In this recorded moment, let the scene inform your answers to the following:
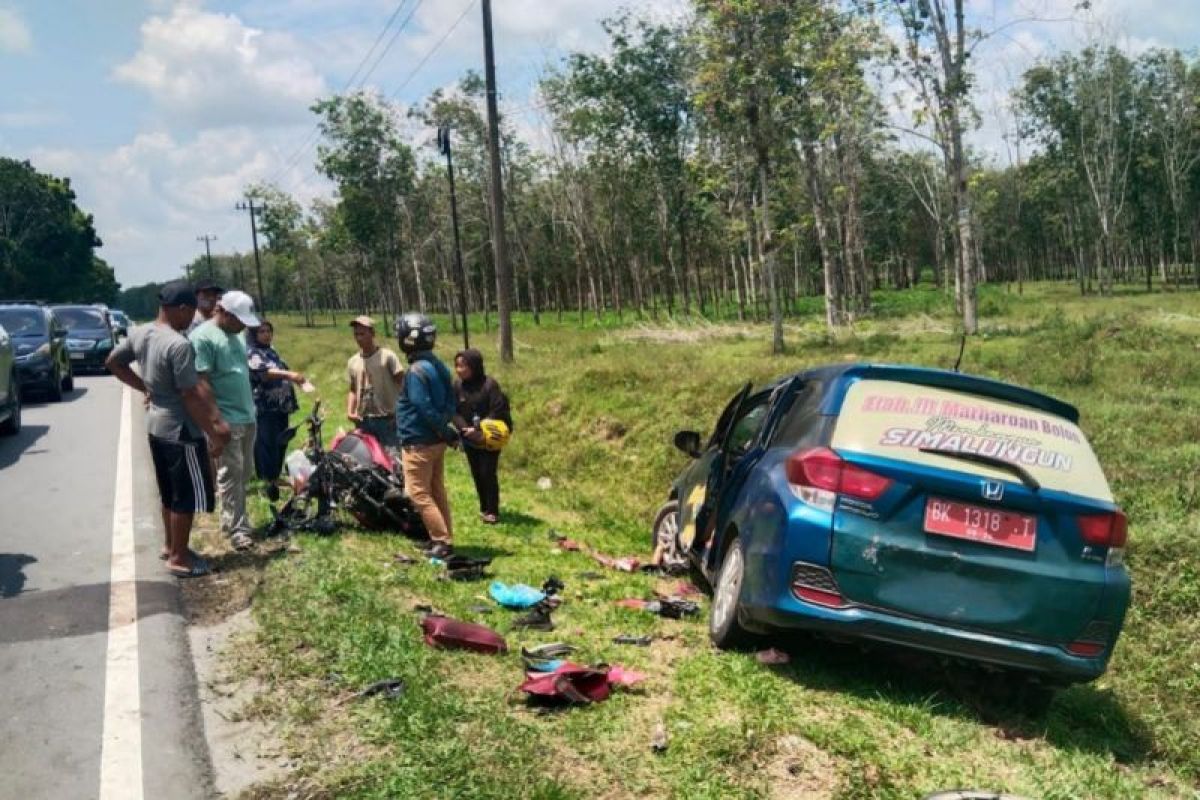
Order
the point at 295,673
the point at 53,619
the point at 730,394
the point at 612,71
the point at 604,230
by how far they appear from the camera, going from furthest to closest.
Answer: the point at 604,230, the point at 612,71, the point at 730,394, the point at 53,619, the point at 295,673

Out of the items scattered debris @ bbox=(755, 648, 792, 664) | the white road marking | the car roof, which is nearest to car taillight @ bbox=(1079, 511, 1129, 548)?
the car roof

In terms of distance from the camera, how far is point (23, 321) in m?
17.1

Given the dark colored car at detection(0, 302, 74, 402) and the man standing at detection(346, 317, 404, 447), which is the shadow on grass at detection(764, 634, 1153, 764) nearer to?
the man standing at detection(346, 317, 404, 447)

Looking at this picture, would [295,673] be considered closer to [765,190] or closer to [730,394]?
[730,394]

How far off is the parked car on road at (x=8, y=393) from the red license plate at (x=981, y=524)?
38.8 ft

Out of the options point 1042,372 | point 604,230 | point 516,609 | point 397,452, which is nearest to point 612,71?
point 604,230

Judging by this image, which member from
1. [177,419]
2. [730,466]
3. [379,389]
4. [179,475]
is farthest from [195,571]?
[730,466]

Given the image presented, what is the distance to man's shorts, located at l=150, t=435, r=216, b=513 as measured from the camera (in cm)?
660

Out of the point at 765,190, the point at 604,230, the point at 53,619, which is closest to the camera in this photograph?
the point at 53,619

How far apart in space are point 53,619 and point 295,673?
202cm

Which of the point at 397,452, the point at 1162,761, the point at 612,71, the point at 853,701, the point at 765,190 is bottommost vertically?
the point at 1162,761

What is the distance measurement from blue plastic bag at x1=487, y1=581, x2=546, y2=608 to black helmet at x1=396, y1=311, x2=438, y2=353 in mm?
2032

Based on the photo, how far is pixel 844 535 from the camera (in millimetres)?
4430

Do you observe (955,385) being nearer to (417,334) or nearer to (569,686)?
(569,686)
